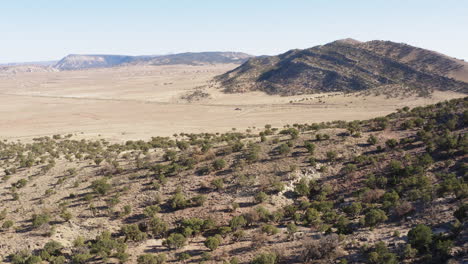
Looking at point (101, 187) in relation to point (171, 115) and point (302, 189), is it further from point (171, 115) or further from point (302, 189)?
point (171, 115)

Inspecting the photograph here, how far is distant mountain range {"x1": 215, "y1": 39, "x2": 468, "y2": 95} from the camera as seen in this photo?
92312 millimetres

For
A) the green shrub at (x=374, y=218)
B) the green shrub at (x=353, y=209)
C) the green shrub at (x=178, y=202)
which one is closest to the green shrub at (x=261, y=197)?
the green shrub at (x=178, y=202)

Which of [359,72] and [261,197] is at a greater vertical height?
[359,72]

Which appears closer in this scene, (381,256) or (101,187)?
(381,256)

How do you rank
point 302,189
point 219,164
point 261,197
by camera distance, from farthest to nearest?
point 219,164 → point 302,189 → point 261,197

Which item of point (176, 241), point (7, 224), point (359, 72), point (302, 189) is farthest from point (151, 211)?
point (359, 72)

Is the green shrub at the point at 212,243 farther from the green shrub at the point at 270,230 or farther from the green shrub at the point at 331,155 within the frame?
the green shrub at the point at 331,155

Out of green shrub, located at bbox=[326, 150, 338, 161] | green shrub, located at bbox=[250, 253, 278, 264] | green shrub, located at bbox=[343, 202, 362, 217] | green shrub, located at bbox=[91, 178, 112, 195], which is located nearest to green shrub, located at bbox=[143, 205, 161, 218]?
green shrub, located at bbox=[91, 178, 112, 195]

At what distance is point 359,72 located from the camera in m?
103

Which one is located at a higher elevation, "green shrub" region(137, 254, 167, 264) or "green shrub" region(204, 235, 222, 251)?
"green shrub" region(204, 235, 222, 251)

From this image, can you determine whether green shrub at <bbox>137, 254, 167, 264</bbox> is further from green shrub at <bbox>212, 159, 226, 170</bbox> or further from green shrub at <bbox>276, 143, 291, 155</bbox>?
green shrub at <bbox>276, 143, 291, 155</bbox>

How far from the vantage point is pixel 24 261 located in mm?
15312

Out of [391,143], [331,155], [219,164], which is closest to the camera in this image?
[331,155]

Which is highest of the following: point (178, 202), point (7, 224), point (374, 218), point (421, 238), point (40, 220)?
point (421, 238)
